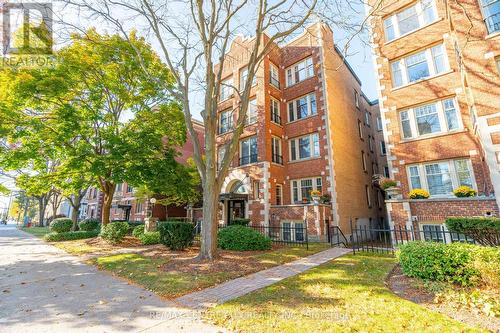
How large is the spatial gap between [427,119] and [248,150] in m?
13.0

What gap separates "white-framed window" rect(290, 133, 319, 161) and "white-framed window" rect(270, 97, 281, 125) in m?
2.31

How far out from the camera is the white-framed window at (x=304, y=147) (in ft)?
63.0

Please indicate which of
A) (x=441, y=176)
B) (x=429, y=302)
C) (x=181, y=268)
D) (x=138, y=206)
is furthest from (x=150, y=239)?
(x=138, y=206)

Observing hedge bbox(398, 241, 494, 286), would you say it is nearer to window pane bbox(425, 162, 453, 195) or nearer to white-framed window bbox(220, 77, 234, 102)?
window pane bbox(425, 162, 453, 195)

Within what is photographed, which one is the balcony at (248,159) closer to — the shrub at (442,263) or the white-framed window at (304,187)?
the white-framed window at (304,187)

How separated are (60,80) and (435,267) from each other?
17.7 m

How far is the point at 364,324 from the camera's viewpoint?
4.16 metres

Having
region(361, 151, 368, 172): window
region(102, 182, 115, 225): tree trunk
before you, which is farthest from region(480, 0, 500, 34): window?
region(102, 182, 115, 225): tree trunk

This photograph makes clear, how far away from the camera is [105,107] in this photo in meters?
16.4

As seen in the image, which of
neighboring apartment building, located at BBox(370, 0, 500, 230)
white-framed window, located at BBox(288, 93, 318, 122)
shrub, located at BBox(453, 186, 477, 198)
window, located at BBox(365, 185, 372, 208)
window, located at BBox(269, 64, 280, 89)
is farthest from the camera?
window, located at BBox(269, 64, 280, 89)

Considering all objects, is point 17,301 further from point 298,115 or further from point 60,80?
point 298,115

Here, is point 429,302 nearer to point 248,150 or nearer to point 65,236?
point 248,150

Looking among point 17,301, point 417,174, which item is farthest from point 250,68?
point 417,174

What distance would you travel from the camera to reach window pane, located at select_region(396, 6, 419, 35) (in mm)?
15078
